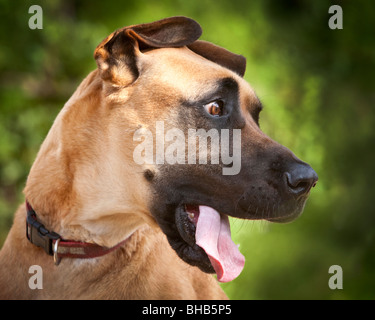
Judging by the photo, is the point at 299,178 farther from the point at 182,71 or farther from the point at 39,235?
the point at 39,235

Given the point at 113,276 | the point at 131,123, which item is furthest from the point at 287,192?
the point at 113,276

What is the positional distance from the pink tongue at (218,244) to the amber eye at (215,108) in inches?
16.8

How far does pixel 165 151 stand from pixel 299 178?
23.9 inches

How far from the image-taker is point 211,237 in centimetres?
249

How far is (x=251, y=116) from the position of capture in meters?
2.73

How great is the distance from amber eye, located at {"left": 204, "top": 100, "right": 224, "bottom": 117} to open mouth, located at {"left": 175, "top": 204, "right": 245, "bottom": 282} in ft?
1.40

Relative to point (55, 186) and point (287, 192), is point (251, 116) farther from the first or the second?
point (55, 186)

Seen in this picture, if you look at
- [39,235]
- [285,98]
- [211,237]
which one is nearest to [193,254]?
[211,237]

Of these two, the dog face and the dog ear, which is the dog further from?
the dog ear

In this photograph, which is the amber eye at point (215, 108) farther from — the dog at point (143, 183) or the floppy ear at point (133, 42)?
the floppy ear at point (133, 42)

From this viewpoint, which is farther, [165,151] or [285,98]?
[285,98]

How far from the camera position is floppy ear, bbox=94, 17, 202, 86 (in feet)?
8.61

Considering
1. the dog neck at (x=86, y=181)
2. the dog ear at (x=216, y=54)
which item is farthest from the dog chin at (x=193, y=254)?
the dog ear at (x=216, y=54)

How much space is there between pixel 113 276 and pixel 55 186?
1.70 ft
